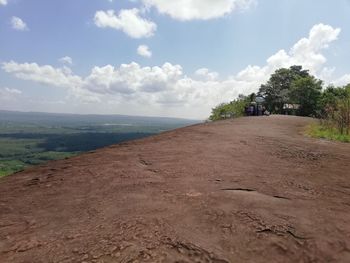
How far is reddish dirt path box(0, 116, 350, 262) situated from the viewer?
3320mm

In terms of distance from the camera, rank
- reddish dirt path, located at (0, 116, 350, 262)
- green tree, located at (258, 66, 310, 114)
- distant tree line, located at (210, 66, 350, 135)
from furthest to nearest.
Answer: green tree, located at (258, 66, 310, 114) < distant tree line, located at (210, 66, 350, 135) < reddish dirt path, located at (0, 116, 350, 262)

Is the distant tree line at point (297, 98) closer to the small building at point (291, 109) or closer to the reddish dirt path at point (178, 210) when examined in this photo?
the small building at point (291, 109)

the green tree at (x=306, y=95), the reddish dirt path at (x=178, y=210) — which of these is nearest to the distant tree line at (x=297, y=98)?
the green tree at (x=306, y=95)

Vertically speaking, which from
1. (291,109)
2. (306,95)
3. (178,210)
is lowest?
(178,210)

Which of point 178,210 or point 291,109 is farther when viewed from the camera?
point 291,109

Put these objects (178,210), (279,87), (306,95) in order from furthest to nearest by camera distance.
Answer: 1. (279,87)
2. (306,95)
3. (178,210)

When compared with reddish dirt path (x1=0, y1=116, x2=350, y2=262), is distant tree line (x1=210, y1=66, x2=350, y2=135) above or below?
above

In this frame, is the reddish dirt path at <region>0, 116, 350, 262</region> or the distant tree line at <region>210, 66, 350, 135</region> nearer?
the reddish dirt path at <region>0, 116, 350, 262</region>

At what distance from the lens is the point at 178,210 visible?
426cm

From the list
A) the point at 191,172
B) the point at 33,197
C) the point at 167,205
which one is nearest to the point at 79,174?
the point at 33,197

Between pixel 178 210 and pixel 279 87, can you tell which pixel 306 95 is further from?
pixel 178 210

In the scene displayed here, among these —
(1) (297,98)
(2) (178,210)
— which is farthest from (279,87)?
(2) (178,210)

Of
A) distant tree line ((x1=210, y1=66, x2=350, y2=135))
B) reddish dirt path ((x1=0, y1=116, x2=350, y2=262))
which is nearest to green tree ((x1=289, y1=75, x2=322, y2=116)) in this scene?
distant tree line ((x1=210, y1=66, x2=350, y2=135))

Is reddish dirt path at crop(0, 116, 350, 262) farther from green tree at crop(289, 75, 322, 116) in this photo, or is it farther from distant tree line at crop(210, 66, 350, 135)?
green tree at crop(289, 75, 322, 116)
